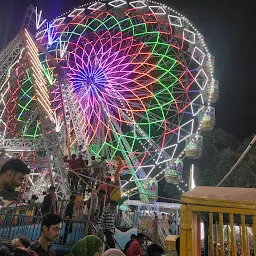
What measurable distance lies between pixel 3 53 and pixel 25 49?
92cm

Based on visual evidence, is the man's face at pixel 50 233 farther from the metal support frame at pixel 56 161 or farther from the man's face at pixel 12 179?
the metal support frame at pixel 56 161

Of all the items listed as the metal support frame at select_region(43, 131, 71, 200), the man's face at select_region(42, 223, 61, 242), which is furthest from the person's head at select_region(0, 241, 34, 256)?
the metal support frame at select_region(43, 131, 71, 200)

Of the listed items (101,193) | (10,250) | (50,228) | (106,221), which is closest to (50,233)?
(50,228)

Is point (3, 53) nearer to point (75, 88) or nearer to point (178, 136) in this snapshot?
point (75, 88)

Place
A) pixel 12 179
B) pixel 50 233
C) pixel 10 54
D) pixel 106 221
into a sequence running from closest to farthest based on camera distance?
pixel 12 179
pixel 50 233
pixel 106 221
pixel 10 54

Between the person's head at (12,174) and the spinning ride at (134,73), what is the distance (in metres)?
14.8

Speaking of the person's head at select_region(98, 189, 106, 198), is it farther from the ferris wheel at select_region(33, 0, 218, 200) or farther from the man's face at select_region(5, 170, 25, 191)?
the ferris wheel at select_region(33, 0, 218, 200)

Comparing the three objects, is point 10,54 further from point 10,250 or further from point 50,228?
point 10,250

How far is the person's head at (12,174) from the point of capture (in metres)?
2.93

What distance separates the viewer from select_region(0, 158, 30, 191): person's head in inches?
115

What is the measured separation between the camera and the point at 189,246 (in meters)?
2.87

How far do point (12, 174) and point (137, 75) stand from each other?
54.4 feet

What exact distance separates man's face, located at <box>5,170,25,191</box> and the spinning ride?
48.6 feet

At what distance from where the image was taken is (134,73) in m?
19.0
